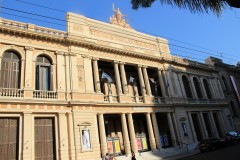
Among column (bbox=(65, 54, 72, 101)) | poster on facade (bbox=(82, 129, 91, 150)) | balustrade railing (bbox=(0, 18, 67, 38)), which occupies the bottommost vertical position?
poster on facade (bbox=(82, 129, 91, 150))

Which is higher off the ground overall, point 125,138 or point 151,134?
point 151,134

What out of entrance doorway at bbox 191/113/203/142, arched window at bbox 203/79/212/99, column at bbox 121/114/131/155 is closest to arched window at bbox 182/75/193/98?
entrance doorway at bbox 191/113/203/142

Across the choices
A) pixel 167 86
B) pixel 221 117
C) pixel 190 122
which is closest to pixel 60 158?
pixel 167 86

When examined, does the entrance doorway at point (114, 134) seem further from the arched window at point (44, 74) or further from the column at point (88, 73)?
the arched window at point (44, 74)

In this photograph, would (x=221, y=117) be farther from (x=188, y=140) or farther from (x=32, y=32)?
(x=32, y=32)

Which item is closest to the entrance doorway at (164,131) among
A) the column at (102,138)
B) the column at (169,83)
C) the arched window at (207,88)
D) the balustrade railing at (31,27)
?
the column at (169,83)

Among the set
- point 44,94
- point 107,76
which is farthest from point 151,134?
point 44,94

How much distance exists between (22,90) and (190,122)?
67.0 ft

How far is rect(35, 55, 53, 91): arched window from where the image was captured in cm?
1916

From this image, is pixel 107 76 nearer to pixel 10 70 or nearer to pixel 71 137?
pixel 71 137

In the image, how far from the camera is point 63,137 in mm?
17984

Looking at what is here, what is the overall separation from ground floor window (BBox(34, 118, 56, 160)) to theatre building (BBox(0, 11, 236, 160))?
7 centimetres

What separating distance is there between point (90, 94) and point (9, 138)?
7.57 m

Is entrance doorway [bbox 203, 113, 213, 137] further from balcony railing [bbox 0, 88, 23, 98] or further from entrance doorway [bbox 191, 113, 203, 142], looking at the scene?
balcony railing [bbox 0, 88, 23, 98]
